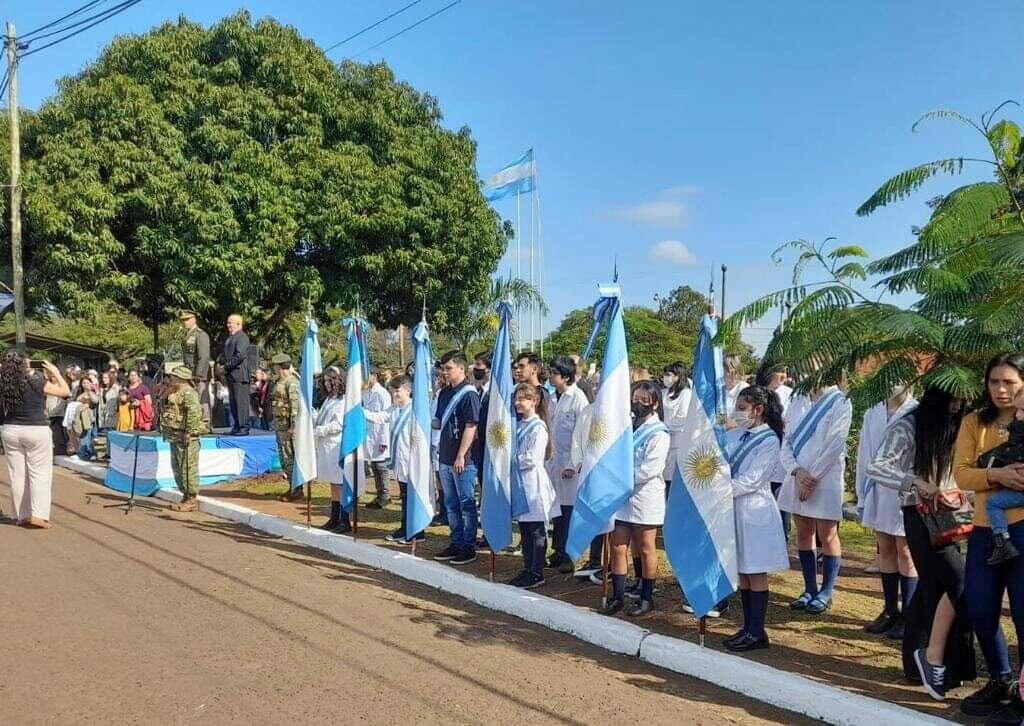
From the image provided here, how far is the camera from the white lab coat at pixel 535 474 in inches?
280

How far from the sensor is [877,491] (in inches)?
235

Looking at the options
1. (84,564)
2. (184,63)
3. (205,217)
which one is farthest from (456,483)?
(184,63)

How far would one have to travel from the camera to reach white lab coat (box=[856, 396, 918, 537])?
225 inches

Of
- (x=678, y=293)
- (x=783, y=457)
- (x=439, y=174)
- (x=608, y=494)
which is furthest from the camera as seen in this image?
(x=678, y=293)

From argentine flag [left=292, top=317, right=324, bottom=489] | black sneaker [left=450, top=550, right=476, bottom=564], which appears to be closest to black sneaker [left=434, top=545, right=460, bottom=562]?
black sneaker [left=450, top=550, right=476, bottom=564]

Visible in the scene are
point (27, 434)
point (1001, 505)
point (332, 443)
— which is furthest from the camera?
point (332, 443)

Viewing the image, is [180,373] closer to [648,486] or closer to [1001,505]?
[648,486]

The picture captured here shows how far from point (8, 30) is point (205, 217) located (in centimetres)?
806

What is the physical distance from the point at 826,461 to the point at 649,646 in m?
2.09

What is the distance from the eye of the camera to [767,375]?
340 inches

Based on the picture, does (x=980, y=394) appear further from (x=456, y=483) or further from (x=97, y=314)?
(x=97, y=314)

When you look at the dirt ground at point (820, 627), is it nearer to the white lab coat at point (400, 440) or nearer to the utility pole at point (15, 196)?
the white lab coat at point (400, 440)

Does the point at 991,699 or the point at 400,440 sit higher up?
the point at 400,440

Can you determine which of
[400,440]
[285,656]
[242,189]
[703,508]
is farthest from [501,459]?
[242,189]
